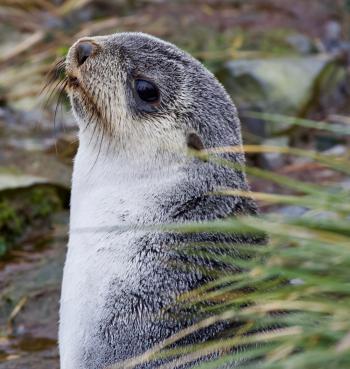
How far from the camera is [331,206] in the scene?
3.92 m

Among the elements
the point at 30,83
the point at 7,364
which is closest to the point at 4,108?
the point at 30,83

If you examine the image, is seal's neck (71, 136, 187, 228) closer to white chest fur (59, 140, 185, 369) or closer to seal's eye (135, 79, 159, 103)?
white chest fur (59, 140, 185, 369)

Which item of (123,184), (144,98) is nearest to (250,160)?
(144,98)

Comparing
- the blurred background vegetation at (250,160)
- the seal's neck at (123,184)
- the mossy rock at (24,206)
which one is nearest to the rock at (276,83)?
the blurred background vegetation at (250,160)

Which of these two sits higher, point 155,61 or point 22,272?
point 155,61

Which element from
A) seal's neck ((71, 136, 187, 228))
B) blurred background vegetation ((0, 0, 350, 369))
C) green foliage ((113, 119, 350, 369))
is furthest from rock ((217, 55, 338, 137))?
green foliage ((113, 119, 350, 369))

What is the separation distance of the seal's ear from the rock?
682 cm

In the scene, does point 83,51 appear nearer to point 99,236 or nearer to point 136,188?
point 136,188

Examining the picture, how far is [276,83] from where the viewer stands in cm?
1340

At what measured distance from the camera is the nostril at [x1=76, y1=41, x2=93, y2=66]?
5929 mm

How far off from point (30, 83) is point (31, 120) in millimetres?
764

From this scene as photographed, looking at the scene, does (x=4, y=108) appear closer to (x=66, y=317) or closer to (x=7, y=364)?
(x=7, y=364)

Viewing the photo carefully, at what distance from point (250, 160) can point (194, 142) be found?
230 inches

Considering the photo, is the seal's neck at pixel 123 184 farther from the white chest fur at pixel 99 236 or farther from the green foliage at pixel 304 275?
the green foliage at pixel 304 275
